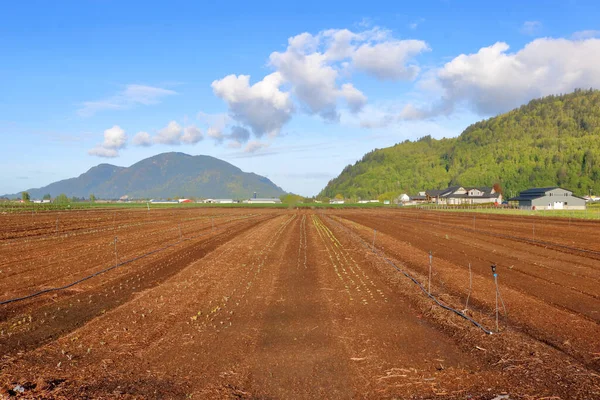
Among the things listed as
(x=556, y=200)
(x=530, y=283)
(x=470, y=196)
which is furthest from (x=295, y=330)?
(x=470, y=196)

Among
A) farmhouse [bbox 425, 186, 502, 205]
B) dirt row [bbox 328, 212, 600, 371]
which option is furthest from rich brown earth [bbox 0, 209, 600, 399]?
farmhouse [bbox 425, 186, 502, 205]

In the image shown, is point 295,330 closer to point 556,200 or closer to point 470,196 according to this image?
point 556,200

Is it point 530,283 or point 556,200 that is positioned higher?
point 556,200

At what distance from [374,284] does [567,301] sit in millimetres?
6595

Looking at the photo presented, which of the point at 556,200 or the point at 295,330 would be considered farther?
the point at 556,200

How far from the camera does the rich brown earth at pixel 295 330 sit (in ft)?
24.0

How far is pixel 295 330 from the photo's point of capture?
412 inches

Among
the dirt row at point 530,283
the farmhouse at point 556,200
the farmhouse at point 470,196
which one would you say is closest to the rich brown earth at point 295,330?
the dirt row at point 530,283

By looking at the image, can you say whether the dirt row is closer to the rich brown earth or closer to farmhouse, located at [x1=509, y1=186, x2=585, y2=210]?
the rich brown earth

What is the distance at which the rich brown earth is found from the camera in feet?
24.0

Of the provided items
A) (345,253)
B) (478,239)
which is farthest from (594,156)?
(345,253)

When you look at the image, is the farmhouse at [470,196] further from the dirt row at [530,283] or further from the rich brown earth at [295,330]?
the rich brown earth at [295,330]

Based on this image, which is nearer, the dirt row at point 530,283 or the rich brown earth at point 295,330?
the rich brown earth at point 295,330

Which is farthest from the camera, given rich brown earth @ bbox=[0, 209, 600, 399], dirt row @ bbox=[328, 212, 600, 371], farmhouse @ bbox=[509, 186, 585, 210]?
farmhouse @ bbox=[509, 186, 585, 210]
